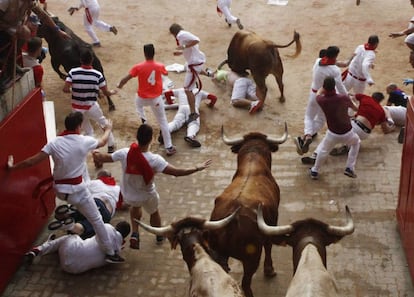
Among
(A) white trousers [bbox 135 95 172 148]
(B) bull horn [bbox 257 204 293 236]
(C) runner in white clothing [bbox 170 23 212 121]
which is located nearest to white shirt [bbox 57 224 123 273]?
(B) bull horn [bbox 257 204 293 236]

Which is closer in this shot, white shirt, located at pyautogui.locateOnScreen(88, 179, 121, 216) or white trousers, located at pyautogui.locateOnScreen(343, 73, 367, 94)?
white shirt, located at pyautogui.locateOnScreen(88, 179, 121, 216)

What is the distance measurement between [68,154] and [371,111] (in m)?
5.05

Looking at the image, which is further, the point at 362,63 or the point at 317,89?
the point at 362,63

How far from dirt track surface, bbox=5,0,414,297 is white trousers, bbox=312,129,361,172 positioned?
265 millimetres

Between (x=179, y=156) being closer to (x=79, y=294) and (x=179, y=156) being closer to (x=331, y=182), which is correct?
(x=331, y=182)

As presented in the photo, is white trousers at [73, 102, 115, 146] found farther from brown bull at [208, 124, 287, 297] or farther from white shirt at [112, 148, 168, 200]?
brown bull at [208, 124, 287, 297]

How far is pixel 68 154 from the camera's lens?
730 centimetres

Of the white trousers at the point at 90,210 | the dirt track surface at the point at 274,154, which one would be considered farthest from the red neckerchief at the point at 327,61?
the white trousers at the point at 90,210

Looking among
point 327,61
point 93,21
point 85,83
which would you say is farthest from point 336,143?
point 93,21

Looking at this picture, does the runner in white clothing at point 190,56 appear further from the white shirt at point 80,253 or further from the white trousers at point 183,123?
the white shirt at point 80,253

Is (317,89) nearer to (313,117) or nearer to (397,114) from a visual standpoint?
(313,117)

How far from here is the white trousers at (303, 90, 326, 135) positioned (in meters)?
10.5

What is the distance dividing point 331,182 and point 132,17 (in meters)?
9.12

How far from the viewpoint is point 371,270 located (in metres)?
7.74
